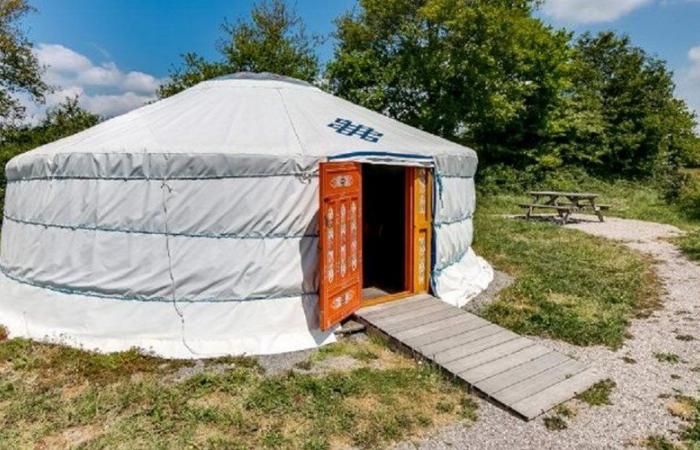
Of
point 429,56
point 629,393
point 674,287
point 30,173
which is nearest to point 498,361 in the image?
point 629,393

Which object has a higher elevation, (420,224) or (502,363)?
(420,224)

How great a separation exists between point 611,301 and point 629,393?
2.34 metres

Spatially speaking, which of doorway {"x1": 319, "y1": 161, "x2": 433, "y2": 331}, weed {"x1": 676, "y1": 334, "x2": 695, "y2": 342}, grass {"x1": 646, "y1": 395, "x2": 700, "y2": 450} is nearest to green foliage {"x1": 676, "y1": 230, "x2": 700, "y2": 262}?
weed {"x1": 676, "y1": 334, "x2": 695, "y2": 342}

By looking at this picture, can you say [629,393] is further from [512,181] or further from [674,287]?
[512,181]

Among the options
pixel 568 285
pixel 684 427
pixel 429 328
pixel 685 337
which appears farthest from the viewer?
pixel 568 285

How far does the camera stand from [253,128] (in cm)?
460

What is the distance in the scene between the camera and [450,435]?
9.77 ft

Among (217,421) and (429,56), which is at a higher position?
(429,56)

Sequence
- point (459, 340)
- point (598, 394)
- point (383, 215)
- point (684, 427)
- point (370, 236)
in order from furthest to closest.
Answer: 1. point (383, 215)
2. point (370, 236)
3. point (459, 340)
4. point (598, 394)
5. point (684, 427)

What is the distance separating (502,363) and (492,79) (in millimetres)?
13035

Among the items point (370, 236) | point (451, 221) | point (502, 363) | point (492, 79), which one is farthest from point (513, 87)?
point (502, 363)

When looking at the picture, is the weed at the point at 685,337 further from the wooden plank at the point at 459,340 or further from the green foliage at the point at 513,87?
the green foliage at the point at 513,87

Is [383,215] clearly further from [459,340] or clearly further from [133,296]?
[133,296]

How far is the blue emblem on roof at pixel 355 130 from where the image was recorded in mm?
4918
